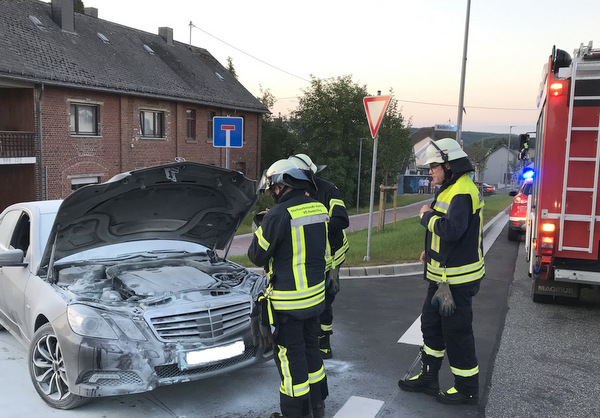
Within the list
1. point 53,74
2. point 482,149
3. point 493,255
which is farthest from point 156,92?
point 482,149

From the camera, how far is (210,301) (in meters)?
3.88

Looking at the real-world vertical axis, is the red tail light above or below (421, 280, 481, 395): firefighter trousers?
above

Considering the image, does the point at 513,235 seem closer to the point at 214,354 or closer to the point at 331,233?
the point at 331,233

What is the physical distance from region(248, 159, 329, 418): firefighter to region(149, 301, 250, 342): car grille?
18.3 inches

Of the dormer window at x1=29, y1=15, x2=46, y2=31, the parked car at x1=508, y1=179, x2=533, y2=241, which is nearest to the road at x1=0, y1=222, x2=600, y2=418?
the parked car at x1=508, y1=179, x2=533, y2=241

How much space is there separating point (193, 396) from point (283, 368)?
998 mm

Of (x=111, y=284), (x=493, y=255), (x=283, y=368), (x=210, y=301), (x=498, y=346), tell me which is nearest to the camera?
(x=283, y=368)

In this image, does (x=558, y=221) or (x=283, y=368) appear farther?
(x=558, y=221)

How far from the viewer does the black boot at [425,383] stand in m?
4.16

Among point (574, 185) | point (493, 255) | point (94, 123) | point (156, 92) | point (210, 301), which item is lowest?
point (493, 255)

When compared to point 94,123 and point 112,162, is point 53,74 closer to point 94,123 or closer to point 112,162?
point 94,123

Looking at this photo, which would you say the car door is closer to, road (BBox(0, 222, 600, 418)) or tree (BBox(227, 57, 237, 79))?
road (BBox(0, 222, 600, 418))

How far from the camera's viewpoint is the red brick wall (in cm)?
1880

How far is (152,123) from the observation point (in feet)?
78.0
